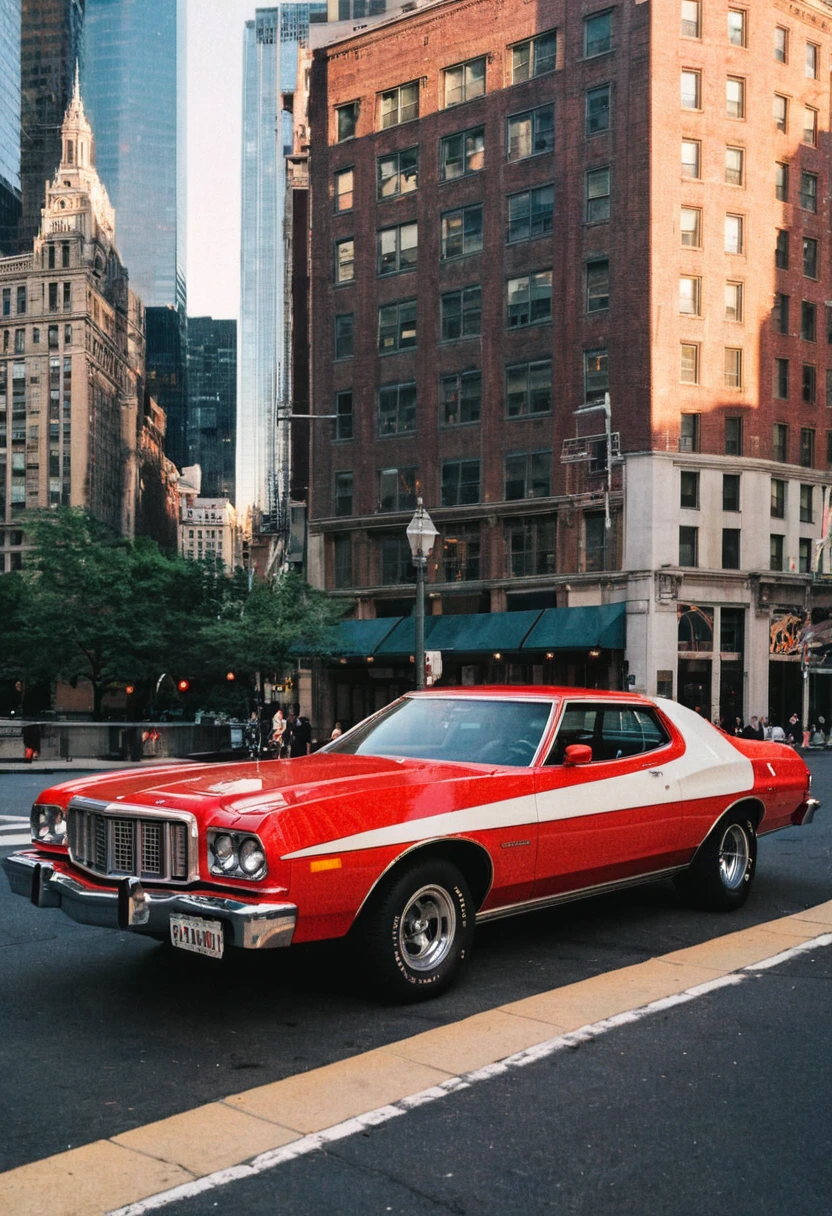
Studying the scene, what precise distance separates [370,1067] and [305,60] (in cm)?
8641

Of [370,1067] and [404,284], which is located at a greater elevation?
[404,284]

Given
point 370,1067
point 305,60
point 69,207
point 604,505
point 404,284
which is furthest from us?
point 69,207

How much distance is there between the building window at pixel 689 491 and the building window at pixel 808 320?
8984 mm

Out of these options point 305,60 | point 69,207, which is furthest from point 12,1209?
point 69,207

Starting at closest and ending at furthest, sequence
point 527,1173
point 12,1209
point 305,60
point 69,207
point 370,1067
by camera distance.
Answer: point 12,1209 < point 527,1173 < point 370,1067 < point 305,60 < point 69,207

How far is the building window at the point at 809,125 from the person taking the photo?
46.9 meters

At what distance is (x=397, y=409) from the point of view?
49.1 m

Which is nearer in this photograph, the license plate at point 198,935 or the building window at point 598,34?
the license plate at point 198,935

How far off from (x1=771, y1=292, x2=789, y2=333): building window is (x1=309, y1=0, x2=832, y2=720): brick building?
137mm

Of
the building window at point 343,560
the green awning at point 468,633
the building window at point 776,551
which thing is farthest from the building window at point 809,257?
the building window at point 343,560

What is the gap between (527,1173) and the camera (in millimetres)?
3969

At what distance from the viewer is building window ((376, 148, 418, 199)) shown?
1945 inches

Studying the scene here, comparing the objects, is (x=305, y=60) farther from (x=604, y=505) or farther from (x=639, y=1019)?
(x=639, y=1019)

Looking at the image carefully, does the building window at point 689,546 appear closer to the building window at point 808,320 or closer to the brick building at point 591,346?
the brick building at point 591,346
